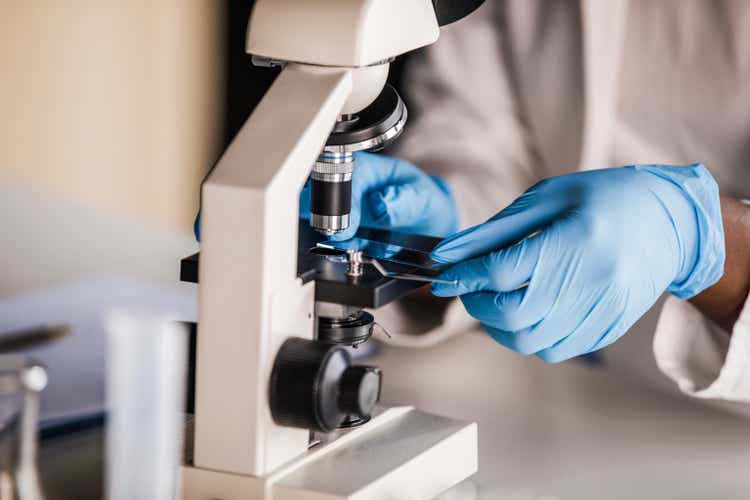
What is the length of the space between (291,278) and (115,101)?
4.65ft

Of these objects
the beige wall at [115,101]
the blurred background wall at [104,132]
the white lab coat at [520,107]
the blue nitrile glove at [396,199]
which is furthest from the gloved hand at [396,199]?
the beige wall at [115,101]

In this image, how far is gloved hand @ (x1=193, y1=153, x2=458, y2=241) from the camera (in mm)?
1104

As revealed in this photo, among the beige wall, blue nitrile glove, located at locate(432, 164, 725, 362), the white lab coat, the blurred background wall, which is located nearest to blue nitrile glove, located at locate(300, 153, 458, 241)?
the white lab coat

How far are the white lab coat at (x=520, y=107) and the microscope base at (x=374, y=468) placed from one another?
1.29 feet

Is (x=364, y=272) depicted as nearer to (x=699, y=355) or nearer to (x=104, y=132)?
(x=699, y=355)

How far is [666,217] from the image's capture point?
0.88 metres

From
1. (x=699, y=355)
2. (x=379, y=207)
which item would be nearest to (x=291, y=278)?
(x=379, y=207)

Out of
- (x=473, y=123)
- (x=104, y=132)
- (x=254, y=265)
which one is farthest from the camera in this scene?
(x=104, y=132)

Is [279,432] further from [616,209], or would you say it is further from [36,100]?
[36,100]

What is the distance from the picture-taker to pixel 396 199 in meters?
1.11

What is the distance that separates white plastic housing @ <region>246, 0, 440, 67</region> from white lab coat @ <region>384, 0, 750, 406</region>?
598mm

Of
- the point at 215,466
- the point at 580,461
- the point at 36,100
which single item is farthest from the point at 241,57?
the point at 215,466

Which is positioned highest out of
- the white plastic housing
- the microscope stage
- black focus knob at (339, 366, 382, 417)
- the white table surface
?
the white plastic housing

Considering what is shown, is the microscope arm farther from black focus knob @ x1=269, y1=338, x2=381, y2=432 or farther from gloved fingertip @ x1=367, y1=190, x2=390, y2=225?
gloved fingertip @ x1=367, y1=190, x2=390, y2=225
